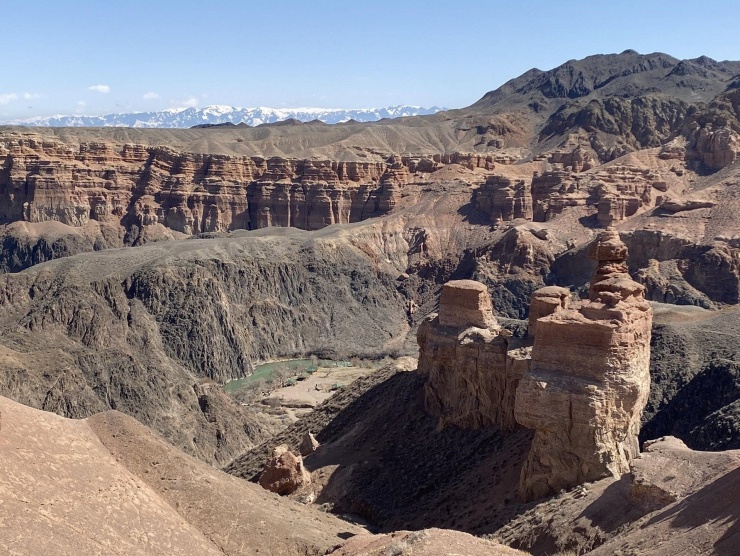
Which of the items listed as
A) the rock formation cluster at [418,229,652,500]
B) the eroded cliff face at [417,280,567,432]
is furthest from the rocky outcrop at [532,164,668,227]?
the rock formation cluster at [418,229,652,500]

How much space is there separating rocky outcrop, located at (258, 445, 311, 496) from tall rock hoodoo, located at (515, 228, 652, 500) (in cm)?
1149

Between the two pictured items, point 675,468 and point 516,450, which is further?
point 516,450

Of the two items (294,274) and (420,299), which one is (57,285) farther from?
(420,299)

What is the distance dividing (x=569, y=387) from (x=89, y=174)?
114292 millimetres

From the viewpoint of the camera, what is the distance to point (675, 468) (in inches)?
856

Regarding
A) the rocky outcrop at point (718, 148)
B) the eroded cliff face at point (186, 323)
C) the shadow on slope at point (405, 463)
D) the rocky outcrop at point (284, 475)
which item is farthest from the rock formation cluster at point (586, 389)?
the rocky outcrop at point (718, 148)

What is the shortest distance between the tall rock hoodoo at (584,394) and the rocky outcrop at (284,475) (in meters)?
11.5

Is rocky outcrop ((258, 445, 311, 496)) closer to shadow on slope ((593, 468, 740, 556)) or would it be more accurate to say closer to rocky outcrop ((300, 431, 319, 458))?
rocky outcrop ((300, 431, 319, 458))

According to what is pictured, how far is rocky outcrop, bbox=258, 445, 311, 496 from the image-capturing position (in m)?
34.8

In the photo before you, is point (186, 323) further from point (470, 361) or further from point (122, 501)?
point (122, 501)

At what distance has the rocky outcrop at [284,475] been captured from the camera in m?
34.8

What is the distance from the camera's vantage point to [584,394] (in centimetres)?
2523

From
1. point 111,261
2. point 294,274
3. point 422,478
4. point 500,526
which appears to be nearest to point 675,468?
point 500,526

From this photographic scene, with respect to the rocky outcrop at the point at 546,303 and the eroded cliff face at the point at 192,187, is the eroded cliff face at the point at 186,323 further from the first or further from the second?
the rocky outcrop at the point at 546,303
